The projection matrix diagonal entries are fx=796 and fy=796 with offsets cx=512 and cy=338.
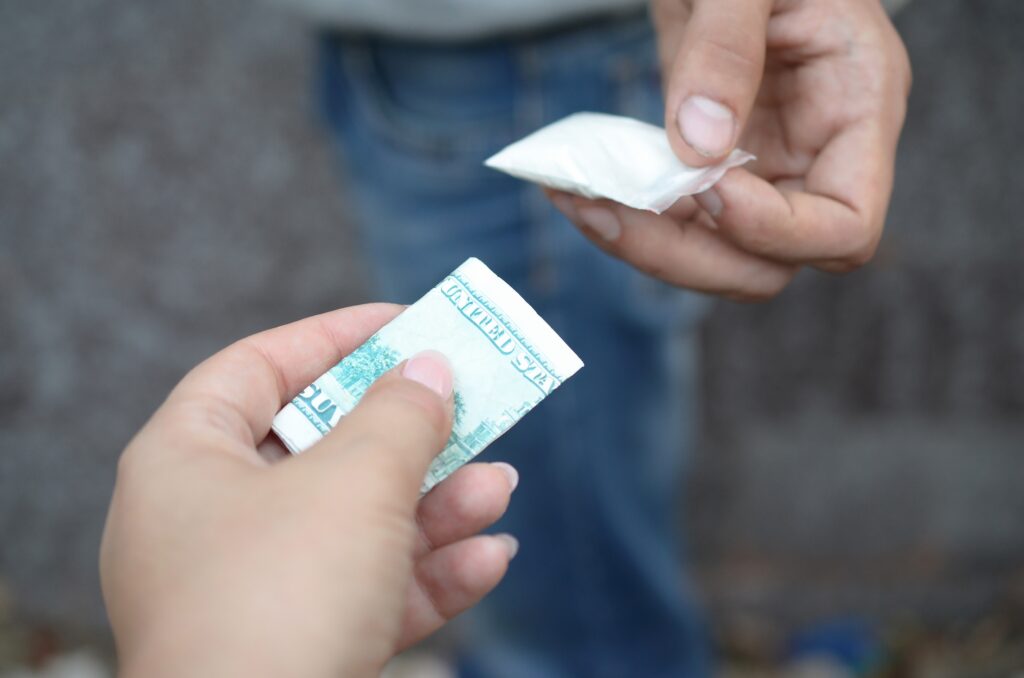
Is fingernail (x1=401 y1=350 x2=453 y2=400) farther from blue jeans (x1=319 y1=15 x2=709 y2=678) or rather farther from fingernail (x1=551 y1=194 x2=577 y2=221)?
blue jeans (x1=319 y1=15 x2=709 y2=678)

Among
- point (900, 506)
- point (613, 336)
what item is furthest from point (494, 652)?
point (900, 506)

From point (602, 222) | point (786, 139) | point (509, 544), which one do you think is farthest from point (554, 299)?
point (509, 544)

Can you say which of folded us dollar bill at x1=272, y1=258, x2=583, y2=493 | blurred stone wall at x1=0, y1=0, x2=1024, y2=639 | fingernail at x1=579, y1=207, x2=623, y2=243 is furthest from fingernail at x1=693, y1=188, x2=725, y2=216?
blurred stone wall at x1=0, y1=0, x2=1024, y2=639

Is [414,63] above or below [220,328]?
above

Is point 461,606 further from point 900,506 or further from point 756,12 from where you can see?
point 900,506

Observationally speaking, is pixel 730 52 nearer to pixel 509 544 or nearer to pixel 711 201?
pixel 711 201

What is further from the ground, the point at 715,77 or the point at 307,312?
the point at 715,77

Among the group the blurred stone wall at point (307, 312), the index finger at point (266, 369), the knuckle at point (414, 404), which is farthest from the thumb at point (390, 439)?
the blurred stone wall at point (307, 312)
